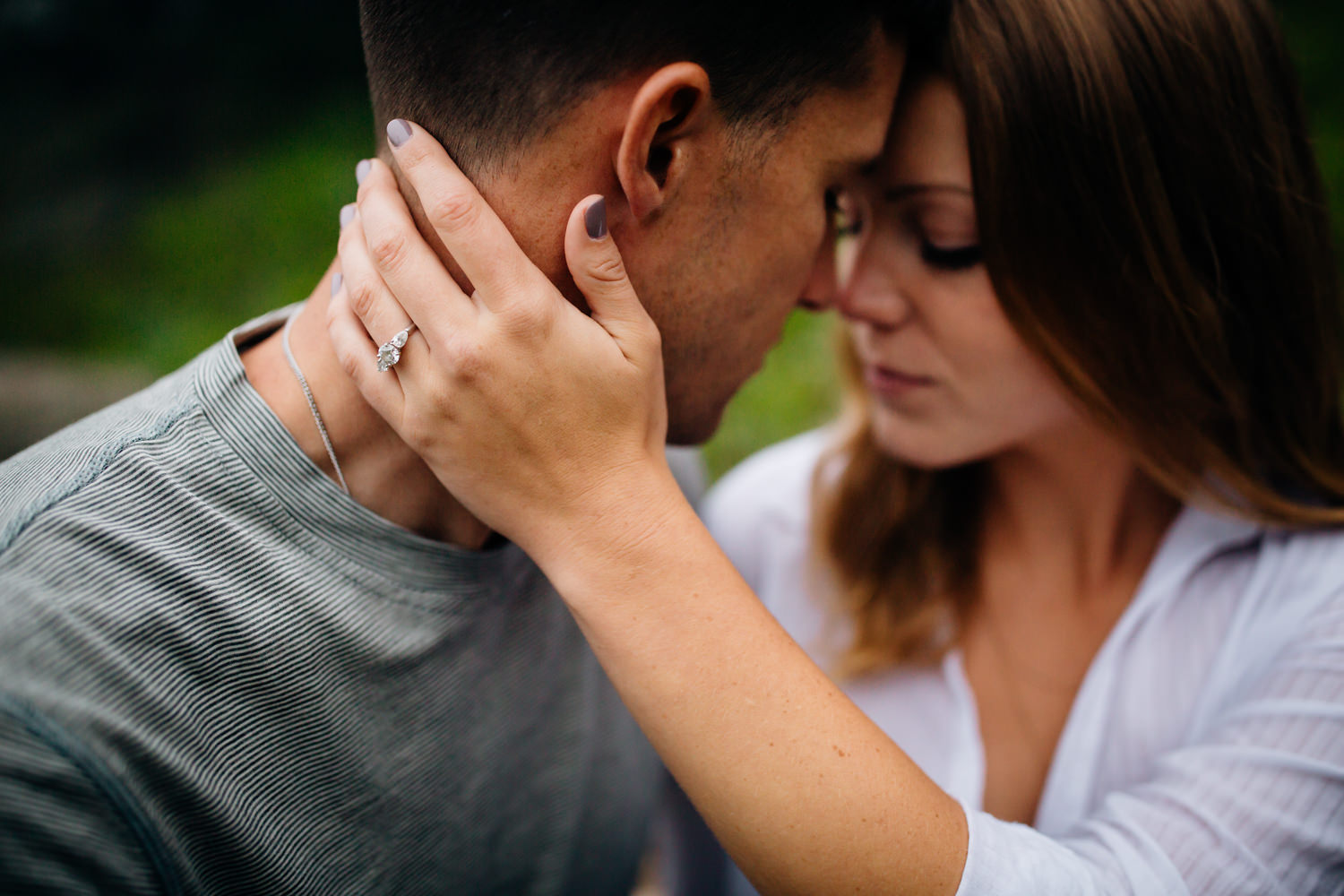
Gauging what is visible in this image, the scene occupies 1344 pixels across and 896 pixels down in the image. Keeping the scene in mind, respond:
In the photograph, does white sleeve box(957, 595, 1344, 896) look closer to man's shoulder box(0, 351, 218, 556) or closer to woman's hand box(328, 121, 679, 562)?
woman's hand box(328, 121, 679, 562)

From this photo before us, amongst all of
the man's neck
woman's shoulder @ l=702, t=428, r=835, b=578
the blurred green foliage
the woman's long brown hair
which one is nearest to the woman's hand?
the man's neck

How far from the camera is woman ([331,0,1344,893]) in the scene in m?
1.16

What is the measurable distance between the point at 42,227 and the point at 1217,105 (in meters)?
6.67

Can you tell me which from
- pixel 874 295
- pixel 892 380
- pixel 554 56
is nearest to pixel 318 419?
pixel 554 56

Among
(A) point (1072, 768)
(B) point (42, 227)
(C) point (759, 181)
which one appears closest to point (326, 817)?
(C) point (759, 181)

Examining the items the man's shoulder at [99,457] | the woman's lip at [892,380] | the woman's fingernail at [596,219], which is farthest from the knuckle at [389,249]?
the woman's lip at [892,380]

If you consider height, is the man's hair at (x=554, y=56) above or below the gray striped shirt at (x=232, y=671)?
above

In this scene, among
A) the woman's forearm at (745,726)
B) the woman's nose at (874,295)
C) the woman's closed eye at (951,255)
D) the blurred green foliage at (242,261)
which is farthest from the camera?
the blurred green foliage at (242,261)

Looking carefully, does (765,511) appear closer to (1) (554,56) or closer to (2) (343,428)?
(2) (343,428)

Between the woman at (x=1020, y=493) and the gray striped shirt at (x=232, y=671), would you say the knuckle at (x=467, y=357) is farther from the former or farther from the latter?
the gray striped shirt at (x=232, y=671)

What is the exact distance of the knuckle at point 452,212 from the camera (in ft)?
3.79

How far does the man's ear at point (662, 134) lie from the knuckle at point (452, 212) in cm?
23

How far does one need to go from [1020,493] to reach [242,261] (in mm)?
4974

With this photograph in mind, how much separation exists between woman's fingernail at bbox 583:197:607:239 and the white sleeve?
1093 millimetres
